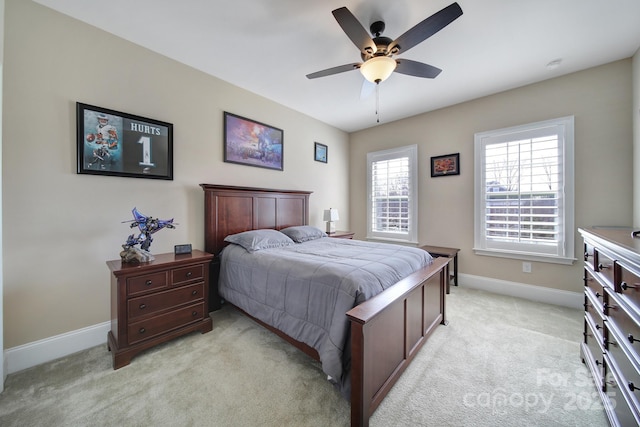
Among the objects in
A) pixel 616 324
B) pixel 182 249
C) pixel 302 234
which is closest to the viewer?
pixel 616 324

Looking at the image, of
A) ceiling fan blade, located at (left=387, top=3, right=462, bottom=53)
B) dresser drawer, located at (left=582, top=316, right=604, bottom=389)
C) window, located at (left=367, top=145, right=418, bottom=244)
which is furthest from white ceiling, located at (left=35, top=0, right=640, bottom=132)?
dresser drawer, located at (left=582, top=316, right=604, bottom=389)

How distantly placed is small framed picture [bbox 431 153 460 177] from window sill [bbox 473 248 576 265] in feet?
4.19

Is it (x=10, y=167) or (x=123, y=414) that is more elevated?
(x=10, y=167)

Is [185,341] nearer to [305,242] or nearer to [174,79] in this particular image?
[305,242]

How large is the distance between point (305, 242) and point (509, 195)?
291 cm

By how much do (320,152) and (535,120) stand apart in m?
3.18

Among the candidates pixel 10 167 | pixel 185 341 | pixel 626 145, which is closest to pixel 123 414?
pixel 185 341

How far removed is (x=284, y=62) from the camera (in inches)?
104

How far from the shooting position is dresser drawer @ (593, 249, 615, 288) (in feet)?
4.10

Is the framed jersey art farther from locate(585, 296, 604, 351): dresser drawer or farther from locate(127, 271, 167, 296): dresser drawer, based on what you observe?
locate(585, 296, 604, 351): dresser drawer

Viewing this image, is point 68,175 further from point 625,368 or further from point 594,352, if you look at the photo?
point 594,352

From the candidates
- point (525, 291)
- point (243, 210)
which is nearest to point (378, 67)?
point (243, 210)

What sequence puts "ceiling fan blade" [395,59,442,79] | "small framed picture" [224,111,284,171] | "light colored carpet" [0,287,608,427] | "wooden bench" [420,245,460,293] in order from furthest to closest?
1. "wooden bench" [420,245,460,293]
2. "small framed picture" [224,111,284,171]
3. "ceiling fan blade" [395,59,442,79]
4. "light colored carpet" [0,287,608,427]

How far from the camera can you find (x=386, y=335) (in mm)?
1490
